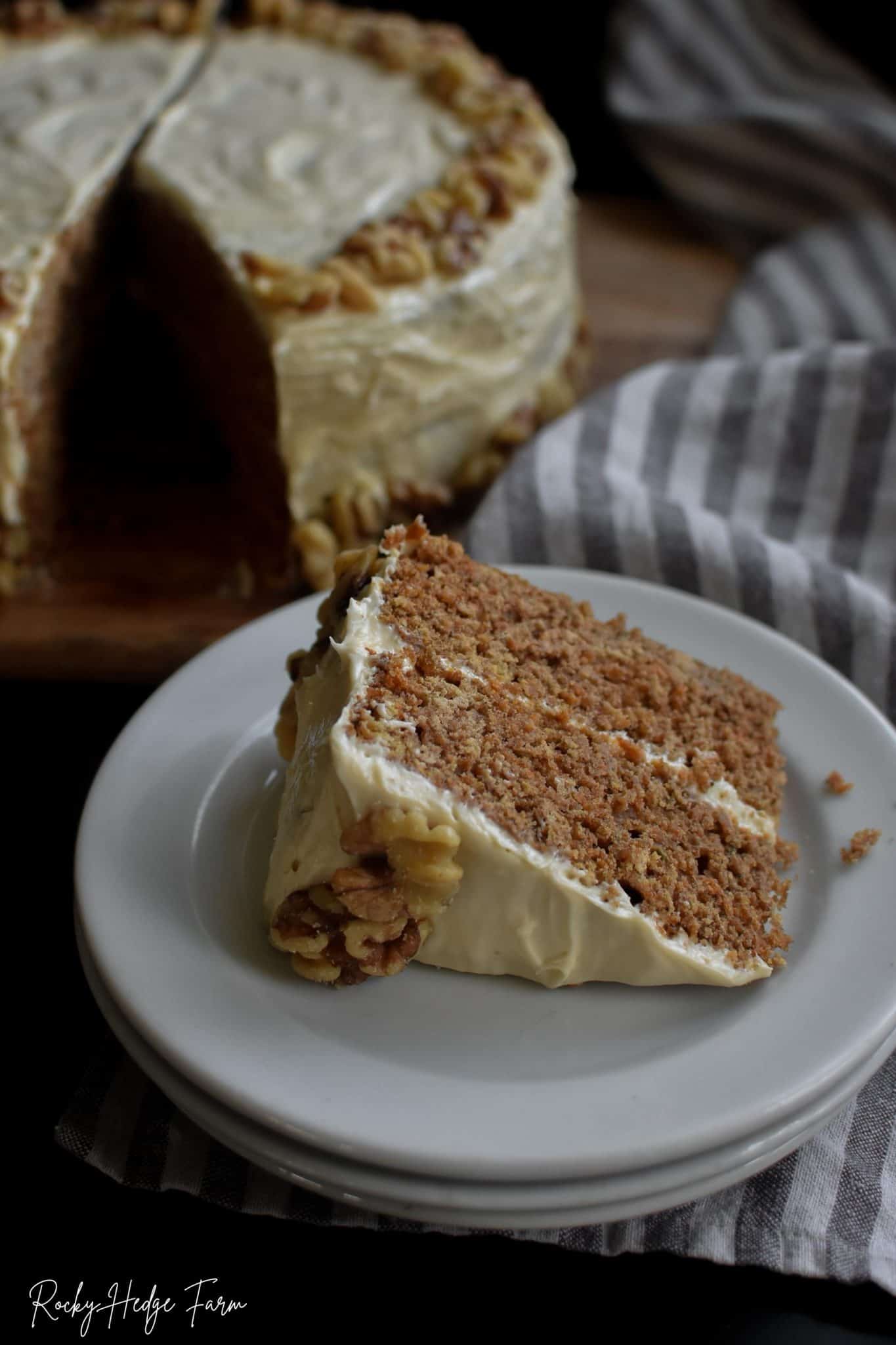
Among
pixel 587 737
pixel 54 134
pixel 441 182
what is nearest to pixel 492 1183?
pixel 587 737

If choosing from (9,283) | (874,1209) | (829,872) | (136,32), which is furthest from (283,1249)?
(136,32)

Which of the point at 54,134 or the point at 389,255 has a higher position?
the point at 389,255

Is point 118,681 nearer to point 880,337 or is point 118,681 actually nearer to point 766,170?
point 880,337

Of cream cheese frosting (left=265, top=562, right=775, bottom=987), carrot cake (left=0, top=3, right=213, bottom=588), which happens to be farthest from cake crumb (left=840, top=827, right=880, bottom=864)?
carrot cake (left=0, top=3, right=213, bottom=588)

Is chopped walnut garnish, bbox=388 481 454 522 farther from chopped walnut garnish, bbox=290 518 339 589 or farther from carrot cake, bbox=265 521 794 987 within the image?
carrot cake, bbox=265 521 794 987

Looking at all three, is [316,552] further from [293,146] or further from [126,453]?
[293,146]

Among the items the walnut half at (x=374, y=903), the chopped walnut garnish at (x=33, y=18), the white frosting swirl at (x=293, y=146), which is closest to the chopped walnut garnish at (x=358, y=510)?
the white frosting swirl at (x=293, y=146)
